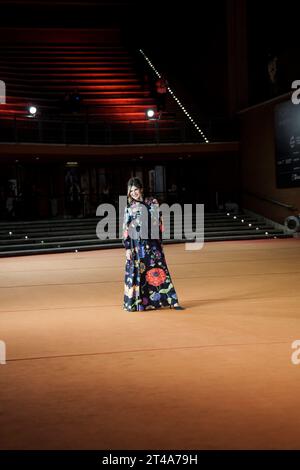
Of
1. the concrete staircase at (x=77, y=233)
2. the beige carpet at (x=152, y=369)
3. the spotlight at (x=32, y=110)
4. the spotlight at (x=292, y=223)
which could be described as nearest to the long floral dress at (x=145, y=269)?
the beige carpet at (x=152, y=369)

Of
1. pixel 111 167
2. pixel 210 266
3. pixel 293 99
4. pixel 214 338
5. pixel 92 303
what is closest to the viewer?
pixel 214 338

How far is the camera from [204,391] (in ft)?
15.0

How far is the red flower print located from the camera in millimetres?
7867

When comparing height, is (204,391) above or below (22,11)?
below

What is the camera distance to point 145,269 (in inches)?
310

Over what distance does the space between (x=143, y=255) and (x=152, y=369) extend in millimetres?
2818

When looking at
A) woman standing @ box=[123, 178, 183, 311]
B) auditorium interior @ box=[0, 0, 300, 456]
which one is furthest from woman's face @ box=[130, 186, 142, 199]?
auditorium interior @ box=[0, 0, 300, 456]

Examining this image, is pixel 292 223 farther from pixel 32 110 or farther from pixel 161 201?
pixel 32 110

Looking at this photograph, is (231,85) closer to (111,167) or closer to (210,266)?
(111,167)

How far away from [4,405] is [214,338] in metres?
2.49

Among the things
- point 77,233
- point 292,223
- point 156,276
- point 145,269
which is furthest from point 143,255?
point 292,223

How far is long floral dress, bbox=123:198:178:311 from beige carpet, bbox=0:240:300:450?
0.21 m

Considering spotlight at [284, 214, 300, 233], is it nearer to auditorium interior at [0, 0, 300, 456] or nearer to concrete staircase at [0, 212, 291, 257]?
auditorium interior at [0, 0, 300, 456]
